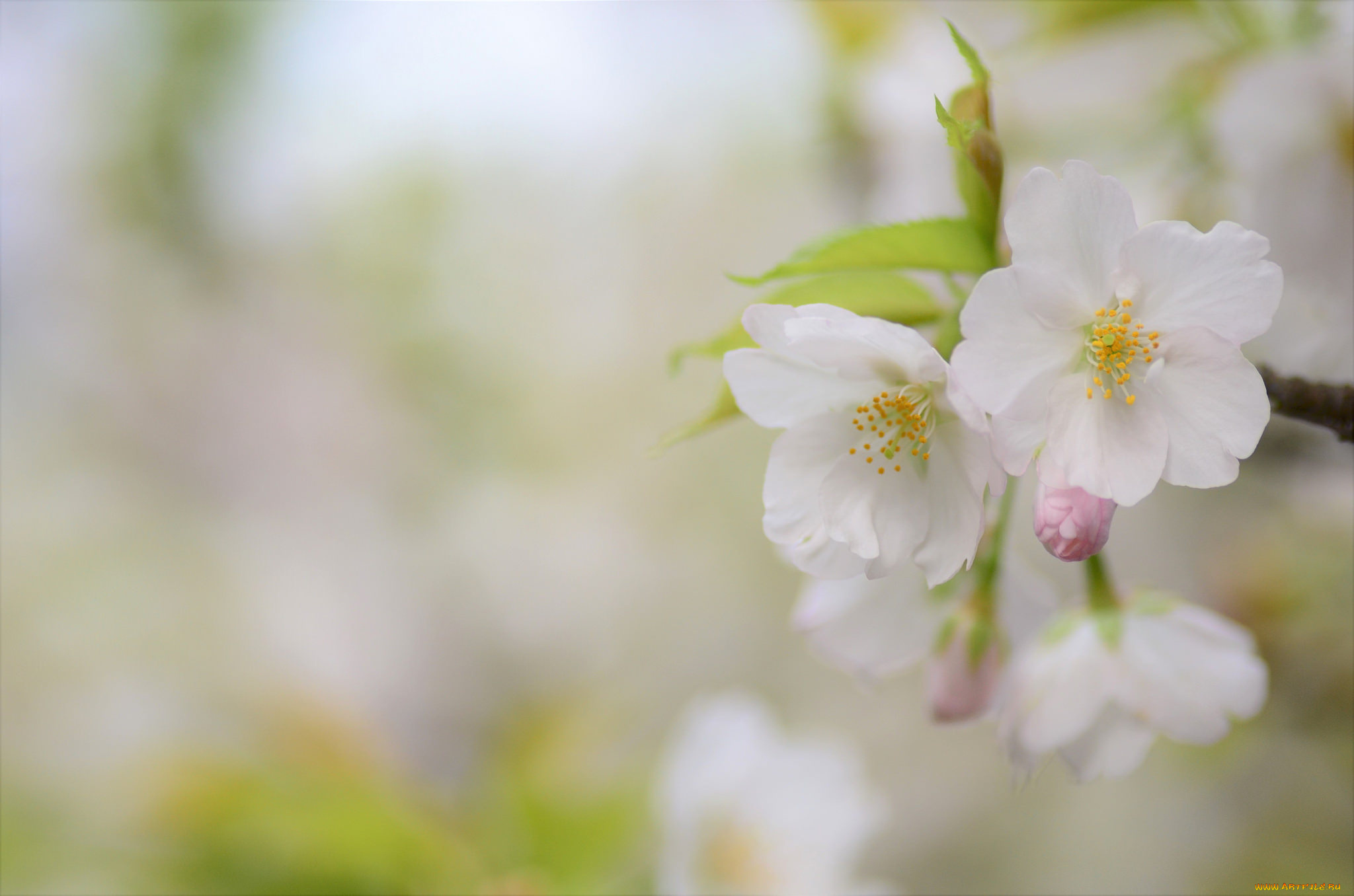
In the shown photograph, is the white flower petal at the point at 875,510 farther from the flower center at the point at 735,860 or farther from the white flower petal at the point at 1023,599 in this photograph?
the flower center at the point at 735,860

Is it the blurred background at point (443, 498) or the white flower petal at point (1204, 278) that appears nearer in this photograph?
the white flower petal at point (1204, 278)

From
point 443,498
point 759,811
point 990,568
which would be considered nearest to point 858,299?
point 990,568

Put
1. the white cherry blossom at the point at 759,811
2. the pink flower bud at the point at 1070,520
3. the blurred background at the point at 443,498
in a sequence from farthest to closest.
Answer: the blurred background at the point at 443,498
the white cherry blossom at the point at 759,811
the pink flower bud at the point at 1070,520

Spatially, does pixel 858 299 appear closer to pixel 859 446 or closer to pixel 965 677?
pixel 859 446

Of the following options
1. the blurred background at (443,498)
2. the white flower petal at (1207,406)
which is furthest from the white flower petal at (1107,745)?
the blurred background at (443,498)

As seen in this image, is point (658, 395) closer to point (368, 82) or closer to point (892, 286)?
point (368, 82)

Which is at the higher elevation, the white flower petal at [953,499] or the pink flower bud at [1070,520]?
the white flower petal at [953,499]

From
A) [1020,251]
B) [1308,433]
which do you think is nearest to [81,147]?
[1020,251]
